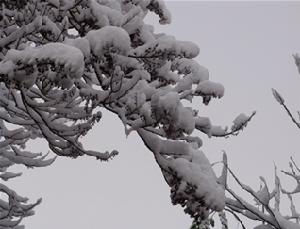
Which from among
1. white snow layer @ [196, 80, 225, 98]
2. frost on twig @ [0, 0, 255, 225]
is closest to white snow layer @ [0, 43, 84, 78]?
frost on twig @ [0, 0, 255, 225]

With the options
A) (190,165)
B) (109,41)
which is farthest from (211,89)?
(109,41)

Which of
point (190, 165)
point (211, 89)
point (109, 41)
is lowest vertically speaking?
point (190, 165)

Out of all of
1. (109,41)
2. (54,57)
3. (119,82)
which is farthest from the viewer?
(119,82)

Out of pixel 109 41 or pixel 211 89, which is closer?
pixel 109 41

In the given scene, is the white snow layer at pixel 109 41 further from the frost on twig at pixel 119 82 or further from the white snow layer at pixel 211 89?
the white snow layer at pixel 211 89

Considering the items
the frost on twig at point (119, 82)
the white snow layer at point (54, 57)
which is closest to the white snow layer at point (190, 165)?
the frost on twig at point (119, 82)

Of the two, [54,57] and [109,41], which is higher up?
[109,41]

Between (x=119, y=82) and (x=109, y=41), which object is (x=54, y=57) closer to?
(x=109, y=41)

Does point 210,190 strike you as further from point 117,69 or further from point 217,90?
point 117,69

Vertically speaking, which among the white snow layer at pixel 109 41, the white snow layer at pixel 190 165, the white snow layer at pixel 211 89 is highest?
the white snow layer at pixel 109 41

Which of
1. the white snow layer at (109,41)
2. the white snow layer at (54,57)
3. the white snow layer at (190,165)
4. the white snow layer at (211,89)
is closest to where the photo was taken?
the white snow layer at (54,57)

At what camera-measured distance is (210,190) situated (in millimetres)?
3518

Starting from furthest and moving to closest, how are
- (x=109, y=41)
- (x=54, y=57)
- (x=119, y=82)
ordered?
(x=119, y=82)
(x=109, y=41)
(x=54, y=57)

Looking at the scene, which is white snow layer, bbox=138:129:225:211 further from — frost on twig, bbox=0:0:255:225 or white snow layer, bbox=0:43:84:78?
white snow layer, bbox=0:43:84:78
